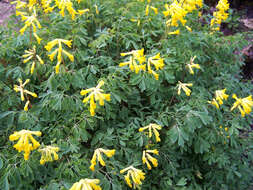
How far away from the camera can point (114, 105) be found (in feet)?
8.89

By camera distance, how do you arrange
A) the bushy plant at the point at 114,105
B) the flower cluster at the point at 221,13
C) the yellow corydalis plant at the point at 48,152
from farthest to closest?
the flower cluster at the point at 221,13 → the bushy plant at the point at 114,105 → the yellow corydalis plant at the point at 48,152

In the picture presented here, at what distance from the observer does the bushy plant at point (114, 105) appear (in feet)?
7.22

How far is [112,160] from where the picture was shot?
7.63 ft

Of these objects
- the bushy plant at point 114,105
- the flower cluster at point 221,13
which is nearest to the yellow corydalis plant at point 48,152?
the bushy plant at point 114,105

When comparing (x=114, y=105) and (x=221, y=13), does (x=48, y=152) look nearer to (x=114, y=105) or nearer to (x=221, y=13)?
(x=114, y=105)

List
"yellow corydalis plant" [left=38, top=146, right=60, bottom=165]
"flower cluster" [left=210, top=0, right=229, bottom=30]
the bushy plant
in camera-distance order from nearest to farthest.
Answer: "yellow corydalis plant" [left=38, top=146, right=60, bottom=165] < the bushy plant < "flower cluster" [left=210, top=0, right=229, bottom=30]

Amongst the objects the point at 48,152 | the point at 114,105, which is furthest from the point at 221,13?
the point at 48,152

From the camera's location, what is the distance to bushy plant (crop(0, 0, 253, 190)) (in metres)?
2.20

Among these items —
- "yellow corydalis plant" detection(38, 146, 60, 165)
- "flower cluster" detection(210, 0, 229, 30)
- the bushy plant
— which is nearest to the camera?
"yellow corydalis plant" detection(38, 146, 60, 165)

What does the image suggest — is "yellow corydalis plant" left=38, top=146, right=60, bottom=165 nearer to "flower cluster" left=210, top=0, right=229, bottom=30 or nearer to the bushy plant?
the bushy plant

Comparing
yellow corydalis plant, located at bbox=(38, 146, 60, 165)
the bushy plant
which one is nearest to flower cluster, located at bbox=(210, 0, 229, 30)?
the bushy plant

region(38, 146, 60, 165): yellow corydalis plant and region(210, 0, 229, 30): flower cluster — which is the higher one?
region(210, 0, 229, 30): flower cluster

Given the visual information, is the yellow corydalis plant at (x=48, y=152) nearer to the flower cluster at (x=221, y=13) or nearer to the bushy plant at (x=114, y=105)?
the bushy plant at (x=114, y=105)

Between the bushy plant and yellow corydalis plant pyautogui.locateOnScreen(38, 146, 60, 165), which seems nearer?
yellow corydalis plant pyautogui.locateOnScreen(38, 146, 60, 165)
